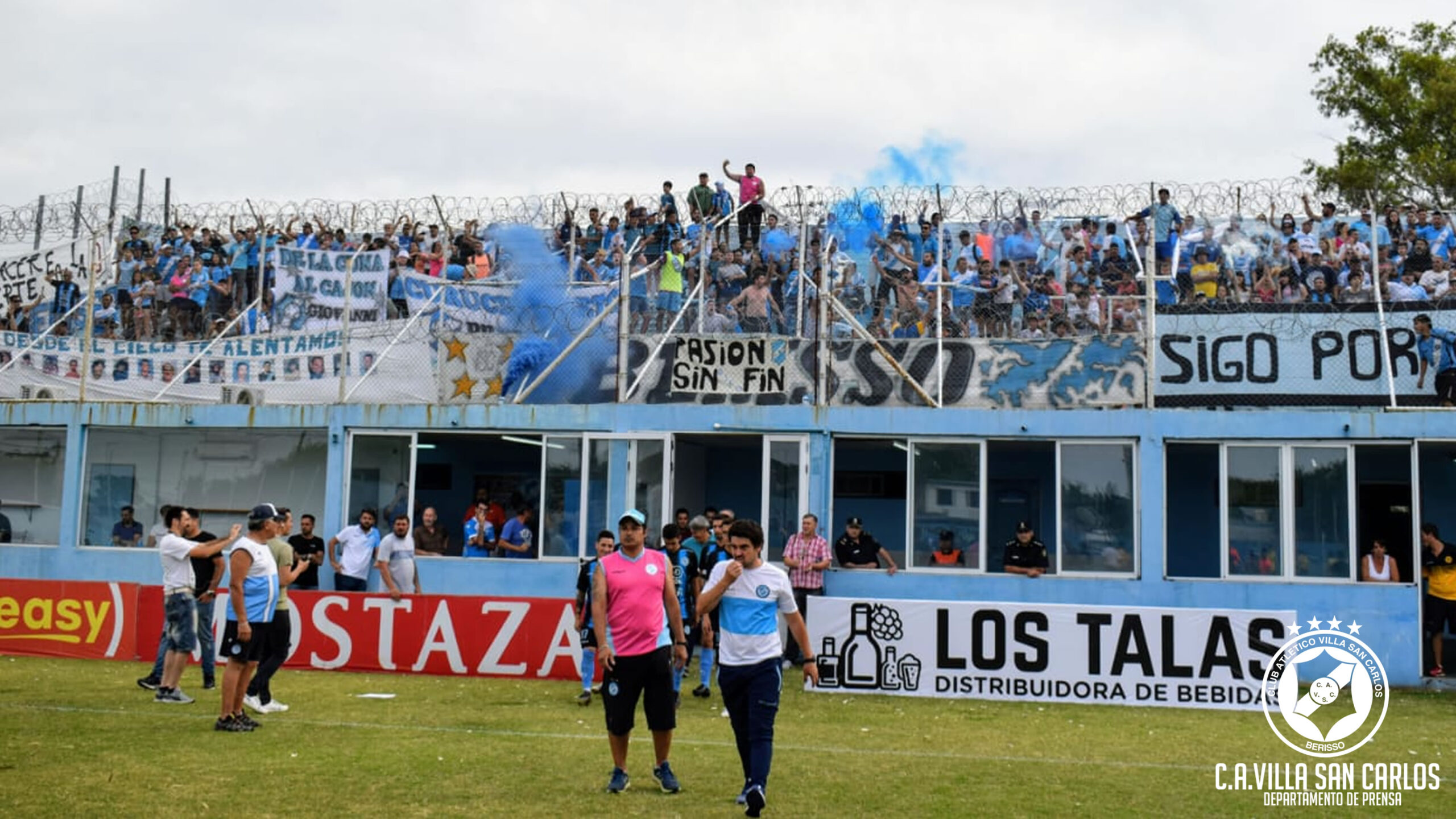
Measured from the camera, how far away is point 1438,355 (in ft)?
58.9

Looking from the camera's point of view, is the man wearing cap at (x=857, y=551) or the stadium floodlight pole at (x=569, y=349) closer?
the man wearing cap at (x=857, y=551)

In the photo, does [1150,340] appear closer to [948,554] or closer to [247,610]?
[948,554]

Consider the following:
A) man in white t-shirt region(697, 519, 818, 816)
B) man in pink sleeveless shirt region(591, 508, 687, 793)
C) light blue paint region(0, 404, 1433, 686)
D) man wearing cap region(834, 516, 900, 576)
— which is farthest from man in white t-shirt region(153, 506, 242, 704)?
man wearing cap region(834, 516, 900, 576)

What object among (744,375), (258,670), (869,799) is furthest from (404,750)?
(744,375)

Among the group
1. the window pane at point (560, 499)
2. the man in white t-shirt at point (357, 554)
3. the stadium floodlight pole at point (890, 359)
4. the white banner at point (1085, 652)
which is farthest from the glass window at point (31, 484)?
the white banner at point (1085, 652)

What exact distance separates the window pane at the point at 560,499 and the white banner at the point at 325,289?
3.45 metres

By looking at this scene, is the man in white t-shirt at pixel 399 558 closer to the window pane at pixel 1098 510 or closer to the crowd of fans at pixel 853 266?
the crowd of fans at pixel 853 266

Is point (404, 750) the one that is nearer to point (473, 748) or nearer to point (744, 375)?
point (473, 748)

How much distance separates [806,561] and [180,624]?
732 centimetres

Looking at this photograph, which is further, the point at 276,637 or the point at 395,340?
the point at 395,340

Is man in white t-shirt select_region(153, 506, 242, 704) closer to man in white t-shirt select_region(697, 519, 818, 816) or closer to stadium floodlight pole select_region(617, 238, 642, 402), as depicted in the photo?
man in white t-shirt select_region(697, 519, 818, 816)

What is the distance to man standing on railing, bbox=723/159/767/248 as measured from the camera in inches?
915

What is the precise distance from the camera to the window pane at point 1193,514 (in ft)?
68.5

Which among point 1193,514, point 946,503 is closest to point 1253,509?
point 1193,514
